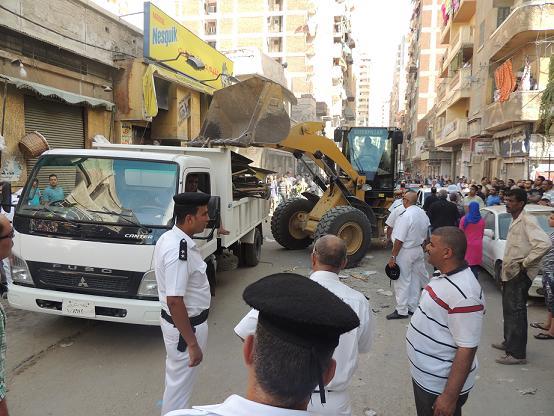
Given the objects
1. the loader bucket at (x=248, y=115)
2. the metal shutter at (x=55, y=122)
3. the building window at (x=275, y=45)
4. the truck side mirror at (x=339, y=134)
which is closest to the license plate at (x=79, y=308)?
the loader bucket at (x=248, y=115)

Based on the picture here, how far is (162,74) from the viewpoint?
14.5 m

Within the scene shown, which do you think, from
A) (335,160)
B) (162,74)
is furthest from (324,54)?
(335,160)

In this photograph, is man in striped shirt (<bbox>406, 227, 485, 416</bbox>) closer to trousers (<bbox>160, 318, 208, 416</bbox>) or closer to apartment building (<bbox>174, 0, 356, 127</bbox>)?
trousers (<bbox>160, 318, 208, 416</bbox>)

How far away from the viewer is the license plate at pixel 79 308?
439 cm

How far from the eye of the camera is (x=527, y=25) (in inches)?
623

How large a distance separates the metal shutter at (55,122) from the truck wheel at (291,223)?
5.97 meters

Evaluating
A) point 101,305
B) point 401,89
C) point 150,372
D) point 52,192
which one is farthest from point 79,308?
point 401,89

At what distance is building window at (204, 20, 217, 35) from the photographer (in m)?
52.8

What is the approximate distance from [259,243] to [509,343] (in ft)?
17.7

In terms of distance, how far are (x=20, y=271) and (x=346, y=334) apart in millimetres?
3827

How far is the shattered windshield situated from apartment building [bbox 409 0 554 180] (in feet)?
16.6

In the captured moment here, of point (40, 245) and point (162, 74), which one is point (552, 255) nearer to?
point (40, 245)

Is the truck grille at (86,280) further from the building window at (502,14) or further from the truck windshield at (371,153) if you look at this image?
the building window at (502,14)

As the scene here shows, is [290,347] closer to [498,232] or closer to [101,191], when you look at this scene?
[101,191]
